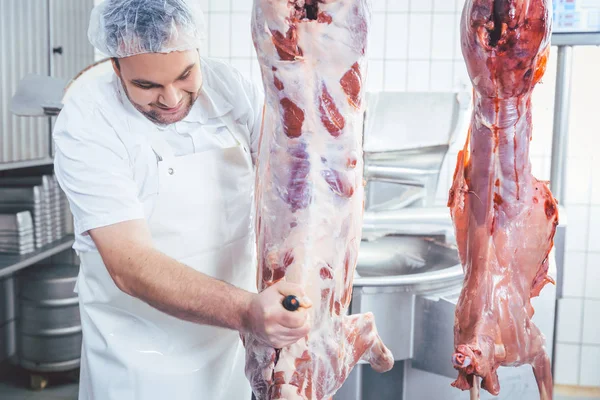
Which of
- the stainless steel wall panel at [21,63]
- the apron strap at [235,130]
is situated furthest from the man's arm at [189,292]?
the stainless steel wall panel at [21,63]

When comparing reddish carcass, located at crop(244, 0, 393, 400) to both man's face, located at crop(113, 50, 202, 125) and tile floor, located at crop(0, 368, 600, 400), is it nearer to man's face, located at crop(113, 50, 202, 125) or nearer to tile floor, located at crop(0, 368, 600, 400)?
man's face, located at crop(113, 50, 202, 125)

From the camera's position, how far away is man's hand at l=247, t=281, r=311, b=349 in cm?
102

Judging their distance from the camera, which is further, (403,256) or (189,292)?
(403,256)

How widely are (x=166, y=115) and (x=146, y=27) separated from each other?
201 mm

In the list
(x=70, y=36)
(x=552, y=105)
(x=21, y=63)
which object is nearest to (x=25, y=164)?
(x=21, y=63)

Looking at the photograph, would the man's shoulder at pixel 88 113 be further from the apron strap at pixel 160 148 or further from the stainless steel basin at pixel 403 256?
the stainless steel basin at pixel 403 256

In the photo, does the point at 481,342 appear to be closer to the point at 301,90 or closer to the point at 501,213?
the point at 501,213

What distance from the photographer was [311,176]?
116 cm

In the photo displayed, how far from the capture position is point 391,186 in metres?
2.95

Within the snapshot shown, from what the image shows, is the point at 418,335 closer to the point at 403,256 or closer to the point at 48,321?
the point at 403,256

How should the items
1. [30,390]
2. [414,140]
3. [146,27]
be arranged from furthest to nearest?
[30,390] < [414,140] < [146,27]

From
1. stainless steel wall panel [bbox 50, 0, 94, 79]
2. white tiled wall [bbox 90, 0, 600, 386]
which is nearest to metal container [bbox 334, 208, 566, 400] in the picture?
white tiled wall [bbox 90, 0, 600, 386]

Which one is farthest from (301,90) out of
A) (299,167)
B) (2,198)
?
(2,198)

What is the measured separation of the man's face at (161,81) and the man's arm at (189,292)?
10.5 inches
